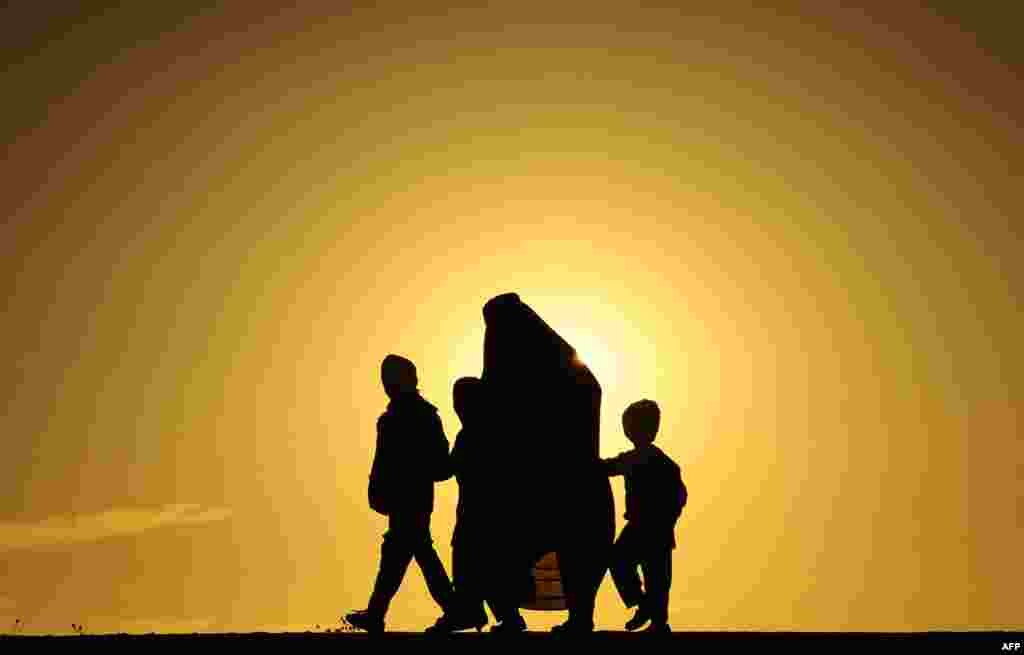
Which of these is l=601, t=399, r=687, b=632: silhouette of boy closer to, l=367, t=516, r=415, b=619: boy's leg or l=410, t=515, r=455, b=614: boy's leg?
l=410, t=515, r=455, b=614: boy's leg

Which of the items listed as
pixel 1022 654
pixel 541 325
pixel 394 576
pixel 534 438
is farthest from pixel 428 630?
pixel 1022 654

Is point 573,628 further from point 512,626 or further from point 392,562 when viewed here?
point 392,562

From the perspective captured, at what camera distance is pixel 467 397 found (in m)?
16.9

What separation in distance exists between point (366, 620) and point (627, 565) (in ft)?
9.27

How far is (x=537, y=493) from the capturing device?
1656 centimetres

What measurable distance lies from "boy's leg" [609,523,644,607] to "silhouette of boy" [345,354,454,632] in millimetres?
1764

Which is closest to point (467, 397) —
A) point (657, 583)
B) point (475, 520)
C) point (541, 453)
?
point (541, 453)

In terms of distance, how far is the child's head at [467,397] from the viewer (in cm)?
1684

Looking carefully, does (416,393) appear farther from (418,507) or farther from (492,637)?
(492,637)

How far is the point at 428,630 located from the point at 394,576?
3.48ft

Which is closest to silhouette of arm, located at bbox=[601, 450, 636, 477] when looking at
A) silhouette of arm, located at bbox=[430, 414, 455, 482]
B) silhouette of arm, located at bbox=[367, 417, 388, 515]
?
silhouette of arm, located at bbox=[430, 414, 455, 482]

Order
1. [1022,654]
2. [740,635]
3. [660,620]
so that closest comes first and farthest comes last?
[1022,654]
[740,635]
[660,620]

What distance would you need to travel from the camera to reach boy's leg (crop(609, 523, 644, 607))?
658 inches

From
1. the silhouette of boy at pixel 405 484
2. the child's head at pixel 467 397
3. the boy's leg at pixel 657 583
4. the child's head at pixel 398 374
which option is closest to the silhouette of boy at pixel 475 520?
the child's head at pixel 467 397
